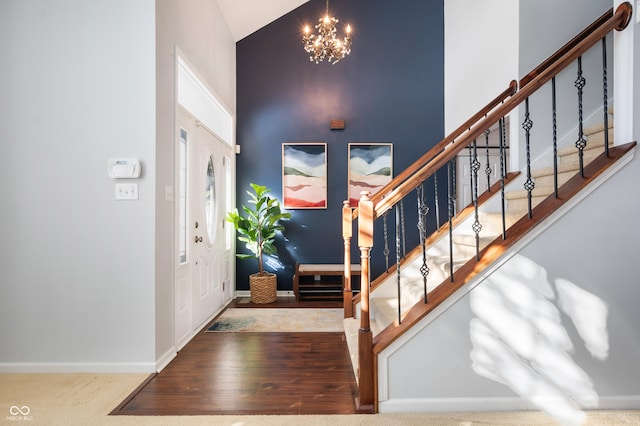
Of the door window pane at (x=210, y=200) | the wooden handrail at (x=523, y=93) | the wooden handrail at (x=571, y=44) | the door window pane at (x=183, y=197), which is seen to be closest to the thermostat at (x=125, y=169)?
the door window pane at (x=183, y=197)

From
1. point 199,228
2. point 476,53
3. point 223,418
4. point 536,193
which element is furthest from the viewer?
point 476,53

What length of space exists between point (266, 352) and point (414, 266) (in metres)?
1.46

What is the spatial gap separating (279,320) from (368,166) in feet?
7.93

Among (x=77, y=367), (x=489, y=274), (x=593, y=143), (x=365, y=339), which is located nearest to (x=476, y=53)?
(x=593, y=143)

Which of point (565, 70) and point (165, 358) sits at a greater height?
point (565, 70)

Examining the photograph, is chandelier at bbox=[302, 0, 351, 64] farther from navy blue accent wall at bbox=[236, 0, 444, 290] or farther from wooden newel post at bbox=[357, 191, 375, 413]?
wooden newel post at bbox=[357, 191, 375, 413]

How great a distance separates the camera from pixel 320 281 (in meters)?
4.70

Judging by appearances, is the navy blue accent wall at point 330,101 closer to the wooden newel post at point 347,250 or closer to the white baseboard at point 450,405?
the wooden newel post at point 347,250

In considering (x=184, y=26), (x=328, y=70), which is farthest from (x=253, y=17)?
(x=184, y=26)

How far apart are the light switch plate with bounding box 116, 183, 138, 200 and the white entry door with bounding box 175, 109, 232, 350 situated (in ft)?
1.37

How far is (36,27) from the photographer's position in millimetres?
2479

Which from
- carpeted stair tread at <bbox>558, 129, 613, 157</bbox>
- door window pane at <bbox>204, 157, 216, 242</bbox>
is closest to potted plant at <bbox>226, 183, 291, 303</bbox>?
door window pane at <bbox>204, 157, 216, 242</bbox>

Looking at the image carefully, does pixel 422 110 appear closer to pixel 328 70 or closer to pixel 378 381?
pixel 328 70

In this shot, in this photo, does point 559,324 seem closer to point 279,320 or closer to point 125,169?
point 279,320
